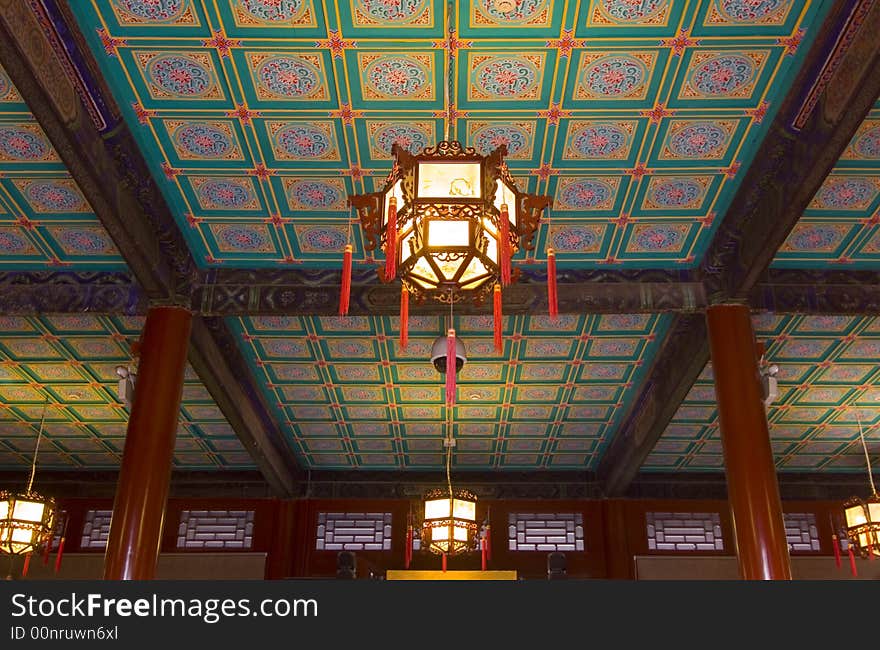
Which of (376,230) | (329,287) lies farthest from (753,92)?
(329,287)

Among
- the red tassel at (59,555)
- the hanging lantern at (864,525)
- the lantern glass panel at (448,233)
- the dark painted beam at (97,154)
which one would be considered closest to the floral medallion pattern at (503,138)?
the lantern glass panel at (448,233)

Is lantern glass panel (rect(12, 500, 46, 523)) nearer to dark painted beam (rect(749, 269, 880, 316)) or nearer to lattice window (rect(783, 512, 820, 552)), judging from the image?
dark painted beam (rect(749, 269, 880, 316))

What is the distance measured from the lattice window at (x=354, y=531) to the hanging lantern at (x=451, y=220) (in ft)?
26.4

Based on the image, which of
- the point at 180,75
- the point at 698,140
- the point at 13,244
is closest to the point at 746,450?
the point at 698,140

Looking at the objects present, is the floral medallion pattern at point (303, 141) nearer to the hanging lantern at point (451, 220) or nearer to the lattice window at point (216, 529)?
the hanging lantern at point (451, 220)

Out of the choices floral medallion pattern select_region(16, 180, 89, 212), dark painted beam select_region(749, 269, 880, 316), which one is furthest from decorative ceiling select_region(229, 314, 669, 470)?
floral medallion pattern select_region(16, 180, 89, 212)

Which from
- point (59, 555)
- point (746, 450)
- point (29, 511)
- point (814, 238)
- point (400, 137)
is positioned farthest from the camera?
point (59, 555)

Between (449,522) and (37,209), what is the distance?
5.08m

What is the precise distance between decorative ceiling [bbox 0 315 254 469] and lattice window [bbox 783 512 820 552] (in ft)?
24.4

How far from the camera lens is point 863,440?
1005cm

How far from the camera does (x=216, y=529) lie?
1145cm

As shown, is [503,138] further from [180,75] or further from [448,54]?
[180,75]

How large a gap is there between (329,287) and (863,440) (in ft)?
23.7

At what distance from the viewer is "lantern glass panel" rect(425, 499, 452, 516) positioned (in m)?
8.83
